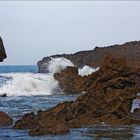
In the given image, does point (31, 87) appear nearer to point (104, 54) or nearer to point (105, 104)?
point (105, 104)

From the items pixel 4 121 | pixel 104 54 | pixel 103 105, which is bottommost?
pixel 4 121

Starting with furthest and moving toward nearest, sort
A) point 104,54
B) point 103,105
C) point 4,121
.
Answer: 1. point 104,54
2. point 4,121
3. point 103,105

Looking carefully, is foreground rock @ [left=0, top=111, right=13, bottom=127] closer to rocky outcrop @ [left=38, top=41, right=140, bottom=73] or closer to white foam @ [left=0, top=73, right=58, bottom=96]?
white foam @ [left=0, top=73, right=58, bottom=96]

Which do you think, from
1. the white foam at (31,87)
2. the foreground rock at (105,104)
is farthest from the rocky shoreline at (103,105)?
the white foam at (31,87)

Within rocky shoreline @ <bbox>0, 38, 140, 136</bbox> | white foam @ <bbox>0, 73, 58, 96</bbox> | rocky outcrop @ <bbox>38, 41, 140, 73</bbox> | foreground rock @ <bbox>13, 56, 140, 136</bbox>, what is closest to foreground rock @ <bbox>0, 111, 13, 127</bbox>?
rocky shoreline @ <bbox>0, 38, 140, 136</bbox>

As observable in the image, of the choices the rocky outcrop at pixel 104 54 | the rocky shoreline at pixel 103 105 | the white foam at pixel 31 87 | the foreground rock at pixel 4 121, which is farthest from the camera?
the rocky outcrop at pixel 104 54

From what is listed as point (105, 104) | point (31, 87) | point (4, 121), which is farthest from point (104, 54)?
point (4, 121)

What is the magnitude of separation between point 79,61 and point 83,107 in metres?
69.1

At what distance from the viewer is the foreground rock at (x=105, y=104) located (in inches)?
688

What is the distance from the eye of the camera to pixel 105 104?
1781 centimetres

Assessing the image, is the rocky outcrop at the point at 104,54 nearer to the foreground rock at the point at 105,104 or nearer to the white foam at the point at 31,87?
the white foam at the point at 31,87

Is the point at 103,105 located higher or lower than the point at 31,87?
lower

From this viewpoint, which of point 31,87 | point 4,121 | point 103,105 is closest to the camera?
point 103,105

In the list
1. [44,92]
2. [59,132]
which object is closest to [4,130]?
[59,132]
